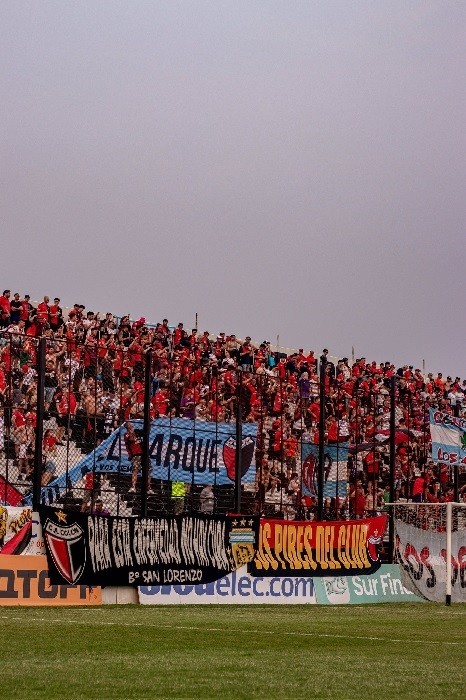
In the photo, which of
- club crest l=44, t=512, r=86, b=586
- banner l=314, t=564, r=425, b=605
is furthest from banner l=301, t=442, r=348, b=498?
club crest l=44, t=512, r=86, b=586

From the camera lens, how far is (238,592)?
1001 inches

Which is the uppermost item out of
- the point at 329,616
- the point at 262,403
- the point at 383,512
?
the point at 262,403

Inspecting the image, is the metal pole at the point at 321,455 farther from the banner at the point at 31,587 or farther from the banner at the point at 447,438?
the banner at the point at 31,587

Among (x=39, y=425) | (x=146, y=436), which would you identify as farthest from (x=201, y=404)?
(x=39, y=425)

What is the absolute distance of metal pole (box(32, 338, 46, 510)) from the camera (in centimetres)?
2244

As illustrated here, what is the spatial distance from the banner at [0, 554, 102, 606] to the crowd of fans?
218 cm

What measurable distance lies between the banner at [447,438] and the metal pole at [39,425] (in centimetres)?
1218

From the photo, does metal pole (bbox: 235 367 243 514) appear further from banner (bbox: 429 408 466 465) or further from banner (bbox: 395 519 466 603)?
banner (bbox: 429 408 466 465)

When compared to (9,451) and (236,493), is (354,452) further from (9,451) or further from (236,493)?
(9,451)

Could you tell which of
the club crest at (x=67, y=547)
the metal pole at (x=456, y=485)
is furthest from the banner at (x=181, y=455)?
the metal pole at (x=456, y=485)

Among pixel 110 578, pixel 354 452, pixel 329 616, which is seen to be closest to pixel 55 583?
pixel 110 578

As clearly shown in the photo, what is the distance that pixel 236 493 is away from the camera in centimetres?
2634

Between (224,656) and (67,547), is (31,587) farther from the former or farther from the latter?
(224,656)

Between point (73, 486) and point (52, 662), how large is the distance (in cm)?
1245
